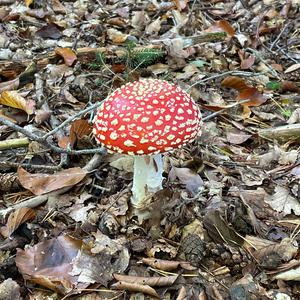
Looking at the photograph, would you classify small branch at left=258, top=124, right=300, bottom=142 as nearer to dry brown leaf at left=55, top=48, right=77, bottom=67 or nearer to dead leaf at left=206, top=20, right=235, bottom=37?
dead leaf at left=206, top=20, right=235, bottom=37

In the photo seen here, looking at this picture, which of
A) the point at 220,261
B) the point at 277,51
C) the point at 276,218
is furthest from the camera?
the point at 277,51

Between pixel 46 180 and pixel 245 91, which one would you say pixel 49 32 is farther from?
pixel 46 180

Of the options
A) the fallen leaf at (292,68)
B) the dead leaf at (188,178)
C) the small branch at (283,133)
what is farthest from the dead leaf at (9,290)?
the fallen leaf at (292,68)

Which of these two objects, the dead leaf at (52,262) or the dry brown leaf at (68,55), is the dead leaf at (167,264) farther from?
the dry brown leaf at (68,55)

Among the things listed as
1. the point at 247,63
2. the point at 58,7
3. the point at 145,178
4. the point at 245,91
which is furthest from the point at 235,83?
the point at 58,7

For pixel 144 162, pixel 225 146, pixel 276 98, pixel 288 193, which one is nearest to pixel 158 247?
pixel 144 162

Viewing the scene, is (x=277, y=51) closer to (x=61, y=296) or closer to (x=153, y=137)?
(x=153, y=137)
